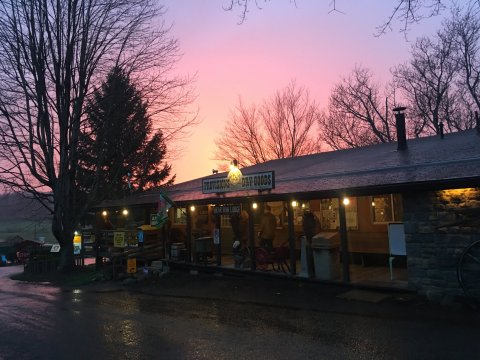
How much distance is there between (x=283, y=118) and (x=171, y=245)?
2868 centimetres

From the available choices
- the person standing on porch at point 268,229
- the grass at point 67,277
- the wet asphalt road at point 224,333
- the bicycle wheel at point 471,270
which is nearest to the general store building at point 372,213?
the bicycle wheel at point 471,270

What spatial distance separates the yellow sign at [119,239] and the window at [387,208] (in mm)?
9312

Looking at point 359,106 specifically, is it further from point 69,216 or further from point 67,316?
point 67,316

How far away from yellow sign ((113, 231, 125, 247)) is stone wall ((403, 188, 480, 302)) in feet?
35.8

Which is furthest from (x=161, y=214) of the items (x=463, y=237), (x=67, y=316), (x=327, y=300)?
(x=463, y=237)

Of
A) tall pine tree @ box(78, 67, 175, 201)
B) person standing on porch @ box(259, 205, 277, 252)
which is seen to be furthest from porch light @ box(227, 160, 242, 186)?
tall pine tree @ box(78, 67, 175, 201)

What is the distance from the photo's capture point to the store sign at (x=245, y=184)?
505 inches

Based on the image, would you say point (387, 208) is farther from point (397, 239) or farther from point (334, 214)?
point (397, 239)

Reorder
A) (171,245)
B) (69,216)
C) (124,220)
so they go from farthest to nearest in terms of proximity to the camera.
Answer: (124,220) → (69,216) → (171,245)

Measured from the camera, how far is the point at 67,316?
977 centimetres

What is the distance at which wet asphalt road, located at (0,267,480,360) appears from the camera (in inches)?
252

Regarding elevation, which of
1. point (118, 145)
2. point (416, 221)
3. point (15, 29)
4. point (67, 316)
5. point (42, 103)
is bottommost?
point (67, 316)

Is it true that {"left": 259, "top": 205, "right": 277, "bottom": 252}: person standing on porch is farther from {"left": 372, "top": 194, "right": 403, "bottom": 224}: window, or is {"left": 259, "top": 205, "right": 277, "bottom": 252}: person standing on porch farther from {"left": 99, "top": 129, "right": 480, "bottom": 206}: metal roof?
{"left": 372, "top": 194, "right": 403, "bottom": 224}: window

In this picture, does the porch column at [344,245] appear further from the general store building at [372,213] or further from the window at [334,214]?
the window at [334,214]
